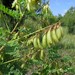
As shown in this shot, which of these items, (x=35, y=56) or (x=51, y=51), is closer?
(x=35, y=56)

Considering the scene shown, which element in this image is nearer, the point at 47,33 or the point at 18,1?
the point at 47,33

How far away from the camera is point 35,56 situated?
2.37 metres

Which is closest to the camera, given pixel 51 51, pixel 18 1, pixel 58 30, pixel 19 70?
pixel 58 30

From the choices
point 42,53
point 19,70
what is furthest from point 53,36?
point 19,70

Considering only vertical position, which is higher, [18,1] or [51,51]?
[18,1]

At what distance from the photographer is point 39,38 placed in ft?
6.24

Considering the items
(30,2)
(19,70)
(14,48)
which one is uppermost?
(30,2)

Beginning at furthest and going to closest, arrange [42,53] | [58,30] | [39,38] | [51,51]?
[51,51]
[42,53]
[39,38]
[58,30]

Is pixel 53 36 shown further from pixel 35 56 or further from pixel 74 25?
pixel 74 25

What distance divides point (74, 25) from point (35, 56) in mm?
31175

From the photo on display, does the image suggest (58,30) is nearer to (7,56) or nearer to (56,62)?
(7,56)

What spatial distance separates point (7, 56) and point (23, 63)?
0.17 m

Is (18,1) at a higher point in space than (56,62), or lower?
higher

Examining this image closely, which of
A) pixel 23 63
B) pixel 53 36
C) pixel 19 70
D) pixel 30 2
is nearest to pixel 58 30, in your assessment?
pixel 53 36
